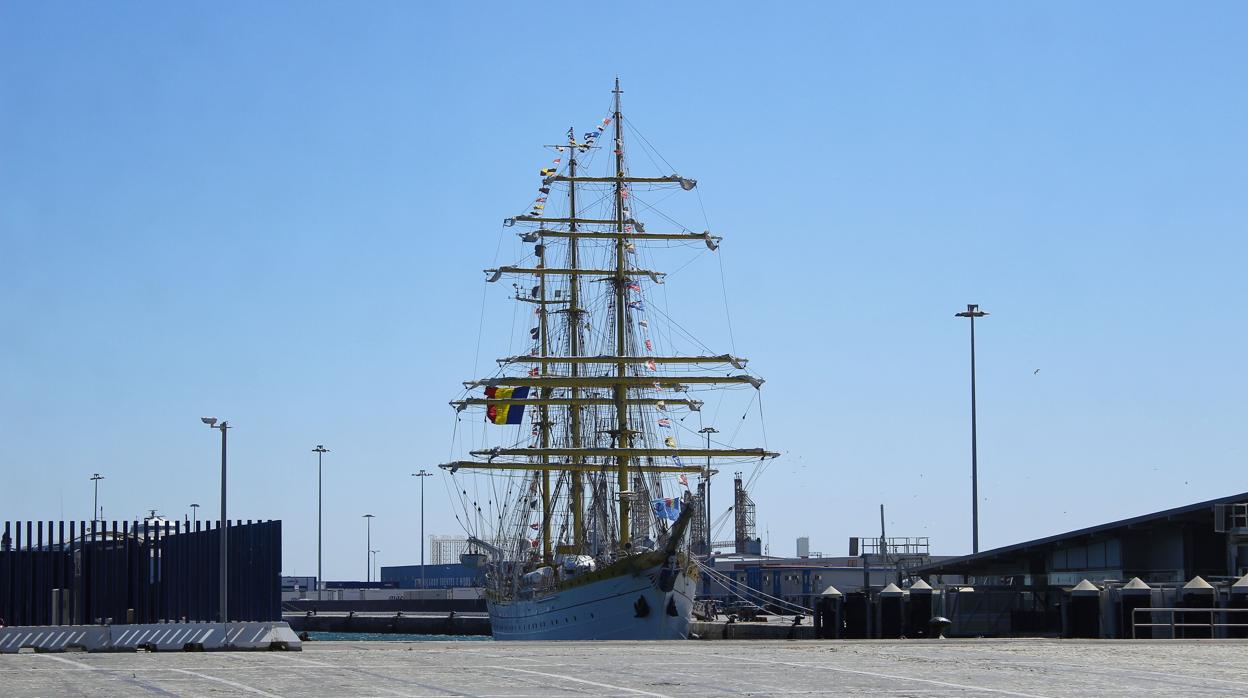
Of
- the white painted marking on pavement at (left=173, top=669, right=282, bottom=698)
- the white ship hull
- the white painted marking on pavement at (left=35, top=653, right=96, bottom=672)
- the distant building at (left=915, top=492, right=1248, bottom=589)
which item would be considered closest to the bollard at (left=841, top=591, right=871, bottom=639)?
the distant building at (left=915, top=492, right=1248, bottom=589)

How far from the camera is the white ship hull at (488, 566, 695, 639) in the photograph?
67.9m

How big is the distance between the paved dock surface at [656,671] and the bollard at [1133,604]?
10.6 meters

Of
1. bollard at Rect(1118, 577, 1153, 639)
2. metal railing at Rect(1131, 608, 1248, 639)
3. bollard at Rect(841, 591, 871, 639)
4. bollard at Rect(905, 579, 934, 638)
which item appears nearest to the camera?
metal railing at Rect(1131, 608, 1248, 639)

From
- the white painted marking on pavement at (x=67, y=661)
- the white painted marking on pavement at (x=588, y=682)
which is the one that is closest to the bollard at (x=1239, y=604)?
the white painted marking on pavement at (x=588, y=682)

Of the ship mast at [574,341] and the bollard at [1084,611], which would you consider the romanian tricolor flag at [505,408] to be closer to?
the ship mast at [574,341]

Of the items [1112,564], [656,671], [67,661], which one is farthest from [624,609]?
[656,671]

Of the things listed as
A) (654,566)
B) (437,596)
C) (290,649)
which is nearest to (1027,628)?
(654,566)

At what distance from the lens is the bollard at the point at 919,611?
5212 cm

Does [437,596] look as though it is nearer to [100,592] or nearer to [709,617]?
[709,617]

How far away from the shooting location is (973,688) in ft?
69.3

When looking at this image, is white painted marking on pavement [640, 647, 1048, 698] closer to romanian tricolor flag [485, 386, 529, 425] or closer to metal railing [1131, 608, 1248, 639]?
metal railing [1131, 608, 1248, 639]

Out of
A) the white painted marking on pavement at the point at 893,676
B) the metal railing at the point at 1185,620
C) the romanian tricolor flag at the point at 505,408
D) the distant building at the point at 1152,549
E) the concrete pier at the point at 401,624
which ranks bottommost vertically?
the concrete pier at the point at 401,624

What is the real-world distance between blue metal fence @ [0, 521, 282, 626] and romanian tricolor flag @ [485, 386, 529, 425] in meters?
45.3

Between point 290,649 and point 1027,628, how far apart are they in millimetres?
28404
